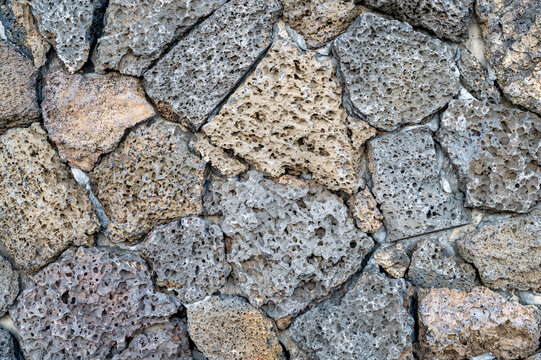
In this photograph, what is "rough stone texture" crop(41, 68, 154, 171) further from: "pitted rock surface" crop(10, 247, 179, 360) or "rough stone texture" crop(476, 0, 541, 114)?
"rough stone texture" crop(476, 0, 541, 114)

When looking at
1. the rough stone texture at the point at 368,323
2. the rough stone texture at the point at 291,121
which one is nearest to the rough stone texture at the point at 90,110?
the rough stone texture at the point at 291,121

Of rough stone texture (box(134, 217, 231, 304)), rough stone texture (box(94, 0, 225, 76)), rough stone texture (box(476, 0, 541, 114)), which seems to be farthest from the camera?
rough stone texture (box(134, 217, 231, 304))

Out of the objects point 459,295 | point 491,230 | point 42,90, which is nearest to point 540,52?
point 491,230

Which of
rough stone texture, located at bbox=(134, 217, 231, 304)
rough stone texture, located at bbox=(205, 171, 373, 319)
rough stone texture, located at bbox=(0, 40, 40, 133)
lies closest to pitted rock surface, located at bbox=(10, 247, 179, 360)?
rough stone texture, located at bbox=(134, 217, 231, 304)

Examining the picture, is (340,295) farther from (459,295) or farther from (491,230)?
(491,230)

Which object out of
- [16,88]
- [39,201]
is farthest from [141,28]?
[39,201]

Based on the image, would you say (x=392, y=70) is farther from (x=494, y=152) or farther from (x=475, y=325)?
(x=475, y=325)
